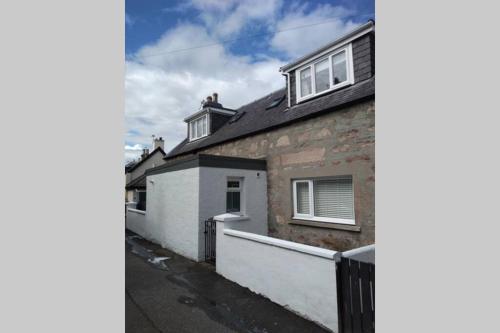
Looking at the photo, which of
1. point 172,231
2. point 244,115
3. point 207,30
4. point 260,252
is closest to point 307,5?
point 207,30

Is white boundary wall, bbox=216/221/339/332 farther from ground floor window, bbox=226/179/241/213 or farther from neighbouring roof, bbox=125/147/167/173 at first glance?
neighbouring roof, bbox=125/147/167/173

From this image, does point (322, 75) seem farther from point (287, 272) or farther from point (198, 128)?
point (198, 128)

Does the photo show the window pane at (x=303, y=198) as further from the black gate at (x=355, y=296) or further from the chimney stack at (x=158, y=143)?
the chimney stack at (x=158, y=143)

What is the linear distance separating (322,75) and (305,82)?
74 centimetres

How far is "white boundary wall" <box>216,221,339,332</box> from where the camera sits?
438 cm

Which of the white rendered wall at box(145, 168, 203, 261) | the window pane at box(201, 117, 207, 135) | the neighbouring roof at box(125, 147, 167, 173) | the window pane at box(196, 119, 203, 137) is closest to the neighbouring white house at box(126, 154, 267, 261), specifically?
the white rendered wall at box(145, 168, 203, 261)

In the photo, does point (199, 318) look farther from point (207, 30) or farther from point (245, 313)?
point (207, 30)

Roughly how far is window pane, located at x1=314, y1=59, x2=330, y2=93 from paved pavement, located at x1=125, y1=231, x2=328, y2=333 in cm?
640

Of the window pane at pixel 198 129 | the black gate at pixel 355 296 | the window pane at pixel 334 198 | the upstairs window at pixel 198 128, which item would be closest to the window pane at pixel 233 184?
the window pane at pixel 334 198

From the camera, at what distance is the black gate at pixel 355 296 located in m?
3.86

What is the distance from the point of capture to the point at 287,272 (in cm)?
504

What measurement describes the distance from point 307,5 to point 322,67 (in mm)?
4778

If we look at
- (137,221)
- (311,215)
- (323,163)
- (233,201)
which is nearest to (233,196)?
(233,201)

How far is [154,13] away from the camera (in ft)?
12.2
